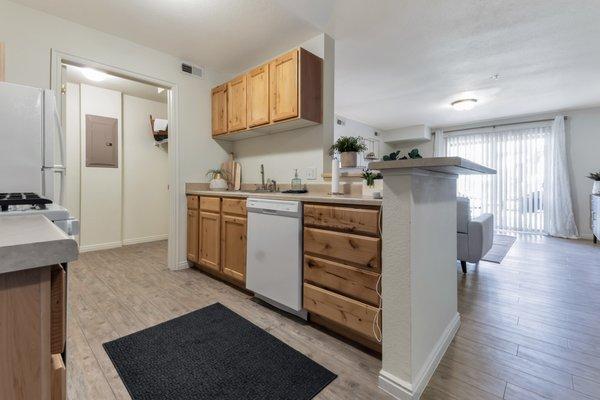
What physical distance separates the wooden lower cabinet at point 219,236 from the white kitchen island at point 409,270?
4.71 feet

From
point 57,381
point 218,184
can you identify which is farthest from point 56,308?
point 218,184

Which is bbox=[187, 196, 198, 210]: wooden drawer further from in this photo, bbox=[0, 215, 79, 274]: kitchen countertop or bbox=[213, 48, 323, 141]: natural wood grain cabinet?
bbox=[0, 215, 79, 274]: kitchen countertop

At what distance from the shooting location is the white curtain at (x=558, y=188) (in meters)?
5.18

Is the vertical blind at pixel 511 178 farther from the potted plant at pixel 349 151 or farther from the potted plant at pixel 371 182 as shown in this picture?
the potted plant at pixel 371 182

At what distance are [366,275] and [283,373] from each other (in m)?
0.70

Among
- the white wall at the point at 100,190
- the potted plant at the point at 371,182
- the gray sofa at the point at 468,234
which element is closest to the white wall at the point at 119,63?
the white wall at the point at 100,190

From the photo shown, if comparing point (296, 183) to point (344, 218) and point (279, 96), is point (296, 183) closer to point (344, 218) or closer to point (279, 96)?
point (279, 96)

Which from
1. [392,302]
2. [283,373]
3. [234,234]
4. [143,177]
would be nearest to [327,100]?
[234,234]

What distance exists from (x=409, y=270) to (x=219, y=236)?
1984mm

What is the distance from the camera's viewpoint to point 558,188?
17.3 feet

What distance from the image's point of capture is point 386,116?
5.98 m

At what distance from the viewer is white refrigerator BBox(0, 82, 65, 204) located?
1.61 metres

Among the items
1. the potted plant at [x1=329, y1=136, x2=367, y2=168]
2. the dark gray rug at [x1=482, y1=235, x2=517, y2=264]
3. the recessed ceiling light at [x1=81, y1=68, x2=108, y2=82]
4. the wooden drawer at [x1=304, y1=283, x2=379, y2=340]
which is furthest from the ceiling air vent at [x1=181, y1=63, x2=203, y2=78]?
the dark gray rug at [x1=482, y1=235, x2=517, y2=264]

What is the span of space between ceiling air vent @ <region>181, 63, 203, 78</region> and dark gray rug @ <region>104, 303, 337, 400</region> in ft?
9.04
